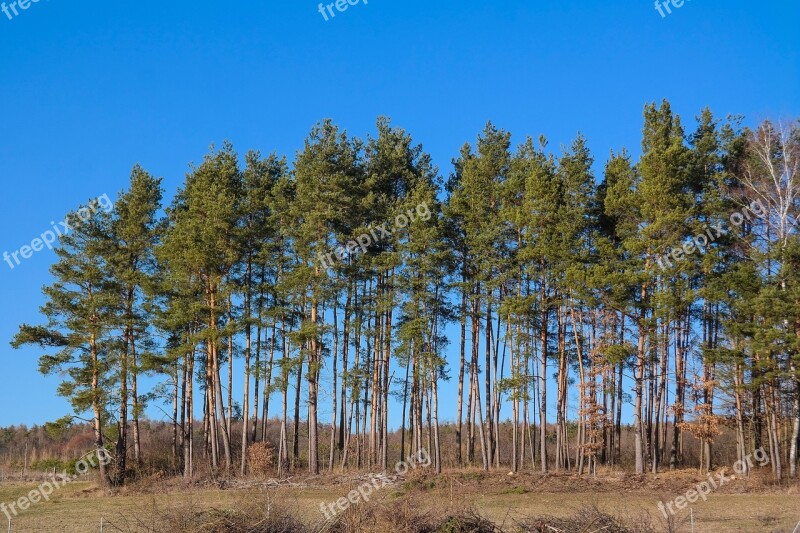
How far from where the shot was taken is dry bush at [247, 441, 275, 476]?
128 feet

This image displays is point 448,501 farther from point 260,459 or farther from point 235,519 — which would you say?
point 260,459

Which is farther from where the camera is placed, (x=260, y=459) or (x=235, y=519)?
(x=260, y=459)

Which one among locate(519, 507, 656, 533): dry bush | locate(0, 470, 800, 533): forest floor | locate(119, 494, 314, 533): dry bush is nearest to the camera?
locate(119, 494, 314, 533): dry bush

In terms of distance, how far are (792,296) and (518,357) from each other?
41.8ft

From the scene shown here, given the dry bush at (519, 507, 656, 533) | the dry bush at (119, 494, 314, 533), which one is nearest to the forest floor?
the dry bush at (119, 494, 314, 533)

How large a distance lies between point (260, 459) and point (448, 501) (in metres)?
24.1

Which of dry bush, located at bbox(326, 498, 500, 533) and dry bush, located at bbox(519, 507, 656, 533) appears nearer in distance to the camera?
dry bush, located at bbox(326, 498, 500, 533)

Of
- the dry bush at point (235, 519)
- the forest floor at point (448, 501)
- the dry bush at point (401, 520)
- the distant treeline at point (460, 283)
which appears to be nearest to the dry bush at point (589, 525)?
the forest floor at point (448, 501)

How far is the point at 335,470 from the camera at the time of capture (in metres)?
40.9

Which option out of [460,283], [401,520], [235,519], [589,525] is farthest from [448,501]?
[460,283]

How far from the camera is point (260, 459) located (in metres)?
39.5

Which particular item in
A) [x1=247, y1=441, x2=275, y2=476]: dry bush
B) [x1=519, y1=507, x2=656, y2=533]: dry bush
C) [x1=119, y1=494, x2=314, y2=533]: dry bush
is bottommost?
[x1=247, y1=441, x2=275, y2=476]: dry bush

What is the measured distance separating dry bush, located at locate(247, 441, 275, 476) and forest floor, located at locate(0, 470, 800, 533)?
7.08 feet

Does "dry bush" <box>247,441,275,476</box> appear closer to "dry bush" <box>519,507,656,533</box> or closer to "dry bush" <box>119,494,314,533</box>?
"dry bush" <box>119,494,314,533</box>
